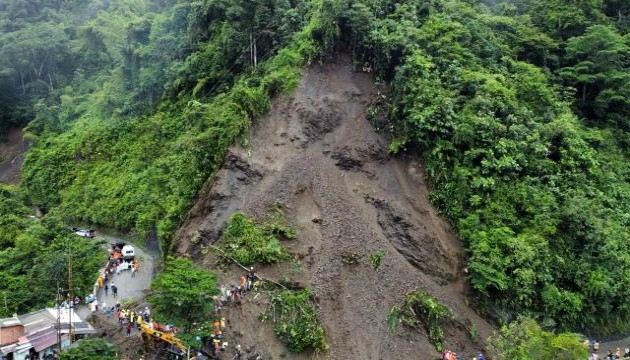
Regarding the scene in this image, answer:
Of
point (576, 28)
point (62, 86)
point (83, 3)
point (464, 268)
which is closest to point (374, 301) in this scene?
point (464, 268)

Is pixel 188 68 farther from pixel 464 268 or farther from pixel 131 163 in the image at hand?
pixel 464 268

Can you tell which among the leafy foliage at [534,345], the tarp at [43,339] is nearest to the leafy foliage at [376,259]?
the leafy foliage at [534,345]

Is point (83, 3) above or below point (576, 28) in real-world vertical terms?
below

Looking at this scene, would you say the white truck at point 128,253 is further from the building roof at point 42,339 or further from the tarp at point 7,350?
the tarp at point 7,350

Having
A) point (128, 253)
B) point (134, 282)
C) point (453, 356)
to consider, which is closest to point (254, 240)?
point (134, 282)

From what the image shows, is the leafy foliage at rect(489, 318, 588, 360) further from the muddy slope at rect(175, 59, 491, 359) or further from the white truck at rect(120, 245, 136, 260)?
the white truck at rect(120, 245, 136, 260)

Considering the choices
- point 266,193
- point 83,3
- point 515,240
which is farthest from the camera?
point 83,3

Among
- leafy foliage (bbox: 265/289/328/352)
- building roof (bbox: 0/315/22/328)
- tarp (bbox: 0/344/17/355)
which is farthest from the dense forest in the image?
leafy foliage (bbox: 265/289/328/352)
